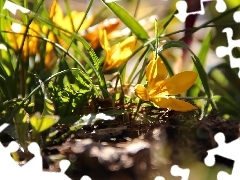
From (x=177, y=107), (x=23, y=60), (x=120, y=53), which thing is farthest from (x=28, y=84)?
(x=177, y=107)

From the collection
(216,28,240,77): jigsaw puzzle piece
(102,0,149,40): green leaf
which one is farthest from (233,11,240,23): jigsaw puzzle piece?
(102,0,149,40): green leaf

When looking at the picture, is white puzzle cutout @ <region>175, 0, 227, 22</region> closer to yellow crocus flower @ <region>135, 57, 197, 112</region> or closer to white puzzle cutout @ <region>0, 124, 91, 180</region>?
yellow crocus flower @ <region>135, 57, 197, 112</region>

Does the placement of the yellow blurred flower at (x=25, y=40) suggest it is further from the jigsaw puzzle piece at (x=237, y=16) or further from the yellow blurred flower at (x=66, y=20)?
the jigsaw puzzle piece at (x=237, y=16)

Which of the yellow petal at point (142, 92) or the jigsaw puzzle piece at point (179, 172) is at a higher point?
the yellow petal at point (142, 92)

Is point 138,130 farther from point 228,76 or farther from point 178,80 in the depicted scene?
point 228,76

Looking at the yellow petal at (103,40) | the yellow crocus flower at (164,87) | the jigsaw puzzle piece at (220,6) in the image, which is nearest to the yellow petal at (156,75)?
the yellow crocus flower at (164,87)

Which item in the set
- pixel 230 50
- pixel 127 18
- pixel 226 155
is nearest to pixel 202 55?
pixel 230 50

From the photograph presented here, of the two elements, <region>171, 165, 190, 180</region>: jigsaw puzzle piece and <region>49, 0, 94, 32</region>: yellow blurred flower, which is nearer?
<region>171, 165, 190, 180</region>: jigsaw puzzle piece
